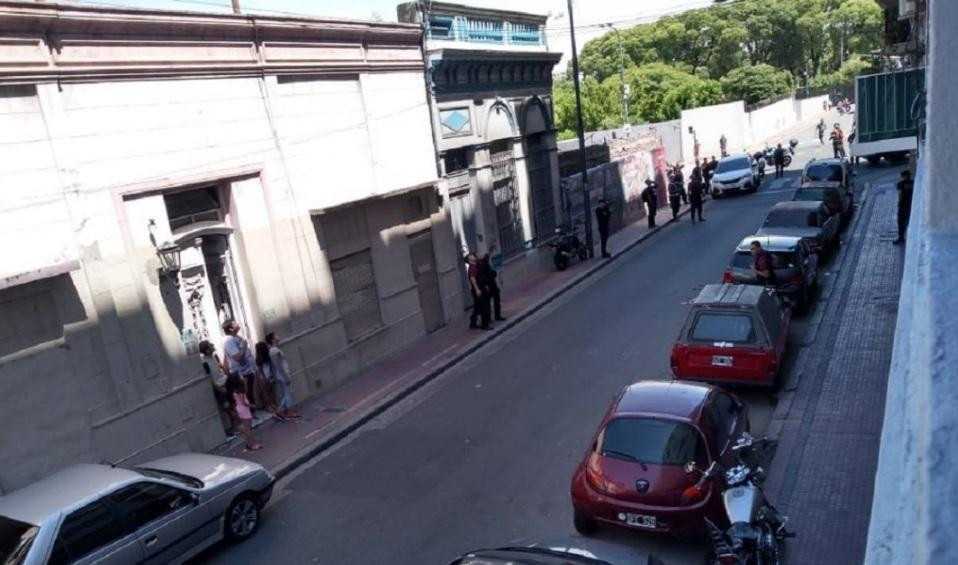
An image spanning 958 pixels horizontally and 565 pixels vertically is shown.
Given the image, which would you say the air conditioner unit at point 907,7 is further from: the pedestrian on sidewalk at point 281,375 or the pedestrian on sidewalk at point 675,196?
the pedestrian on sidewalk at point 675,196

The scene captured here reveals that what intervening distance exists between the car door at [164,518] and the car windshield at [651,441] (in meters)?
4.63

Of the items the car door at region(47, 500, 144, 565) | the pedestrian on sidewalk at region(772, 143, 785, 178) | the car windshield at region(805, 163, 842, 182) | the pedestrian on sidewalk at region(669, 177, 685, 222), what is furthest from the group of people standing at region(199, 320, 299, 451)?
the pedestrian on sidewalk at region(772, 143, 785, 178)

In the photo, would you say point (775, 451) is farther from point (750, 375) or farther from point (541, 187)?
point (541, 187)

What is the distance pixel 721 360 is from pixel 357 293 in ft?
25.2

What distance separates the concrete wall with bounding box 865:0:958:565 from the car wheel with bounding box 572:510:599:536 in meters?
6.47

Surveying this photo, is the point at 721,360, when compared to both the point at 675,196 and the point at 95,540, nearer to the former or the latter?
the point at 95,540

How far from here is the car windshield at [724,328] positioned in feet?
37.3

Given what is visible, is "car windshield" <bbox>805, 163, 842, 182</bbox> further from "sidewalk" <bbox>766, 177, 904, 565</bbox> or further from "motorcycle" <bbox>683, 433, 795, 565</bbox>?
"motorcycle" <bbox>683, 433, 795, 565</bbox>

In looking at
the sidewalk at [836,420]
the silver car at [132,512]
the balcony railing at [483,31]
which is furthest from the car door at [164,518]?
the balcony railing at [483,31]

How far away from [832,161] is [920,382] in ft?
90.9

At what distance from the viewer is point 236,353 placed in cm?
1229

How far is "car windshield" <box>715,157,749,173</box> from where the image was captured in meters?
34.0

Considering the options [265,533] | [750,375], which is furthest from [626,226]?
[265,533]

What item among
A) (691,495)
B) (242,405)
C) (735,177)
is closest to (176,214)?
(242,405)
